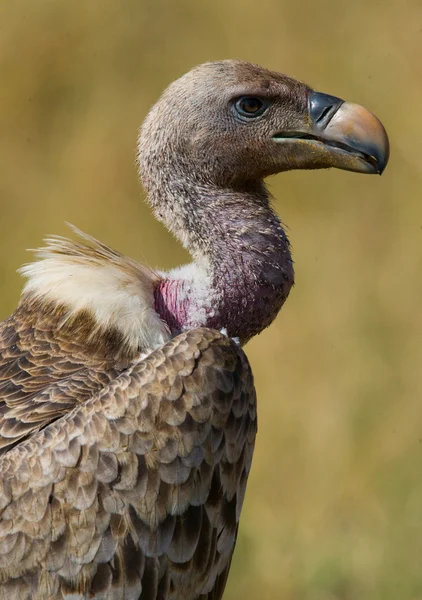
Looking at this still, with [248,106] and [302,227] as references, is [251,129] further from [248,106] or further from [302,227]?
[302,227]

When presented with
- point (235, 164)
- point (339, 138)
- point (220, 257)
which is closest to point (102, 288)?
point (220, 257)

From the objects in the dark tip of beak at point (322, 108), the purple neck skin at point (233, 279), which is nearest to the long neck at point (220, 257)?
the purple neck skin at point (233, 279)

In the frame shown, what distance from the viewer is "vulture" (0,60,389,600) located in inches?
155

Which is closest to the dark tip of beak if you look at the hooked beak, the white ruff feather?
the hooked beak

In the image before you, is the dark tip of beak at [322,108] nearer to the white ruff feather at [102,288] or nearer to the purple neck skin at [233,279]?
the purple neck skin at [233,279]

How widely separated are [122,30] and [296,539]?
12.5 ft

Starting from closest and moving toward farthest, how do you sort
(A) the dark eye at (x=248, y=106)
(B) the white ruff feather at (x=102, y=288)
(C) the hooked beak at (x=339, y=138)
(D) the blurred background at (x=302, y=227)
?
1. (B) the white ruff feather at (x=102, y=288)
2. (C) the hooked beak at (x=339, y=138)
3. (A) the dark eye at (x=248, y=106)
4. (D) the blurred background at (x=302, y=227)

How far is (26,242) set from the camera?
28.7 feet

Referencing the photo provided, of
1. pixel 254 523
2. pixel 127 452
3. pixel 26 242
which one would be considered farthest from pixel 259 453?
pixel 127 452

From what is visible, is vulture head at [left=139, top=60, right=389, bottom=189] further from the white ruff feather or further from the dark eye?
the white ruff feather

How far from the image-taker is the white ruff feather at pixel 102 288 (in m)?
4.44

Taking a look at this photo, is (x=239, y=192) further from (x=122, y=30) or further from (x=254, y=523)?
(x=122, y=30)

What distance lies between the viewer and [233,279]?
454 centimetres

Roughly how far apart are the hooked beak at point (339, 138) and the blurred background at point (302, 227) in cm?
286
